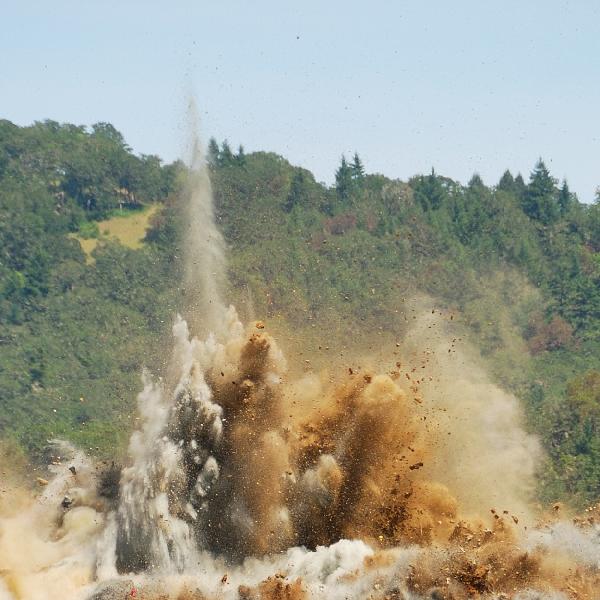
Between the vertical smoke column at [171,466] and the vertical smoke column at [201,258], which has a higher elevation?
the vertical smoke column at [201,258]

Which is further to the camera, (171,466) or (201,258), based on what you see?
(201,258)

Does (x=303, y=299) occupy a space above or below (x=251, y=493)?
above

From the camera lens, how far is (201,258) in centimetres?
6800

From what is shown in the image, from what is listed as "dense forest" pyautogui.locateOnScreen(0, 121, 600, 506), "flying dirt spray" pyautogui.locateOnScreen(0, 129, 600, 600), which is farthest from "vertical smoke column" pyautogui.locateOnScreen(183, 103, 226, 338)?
"dense forest" pyautogui.locateOnScreen(0, 121, 600, 506)

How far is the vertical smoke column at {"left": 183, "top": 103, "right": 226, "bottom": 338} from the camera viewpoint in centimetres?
6109

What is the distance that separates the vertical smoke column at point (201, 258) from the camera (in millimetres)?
61094

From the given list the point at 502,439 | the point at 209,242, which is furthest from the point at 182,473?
the point at 502,439

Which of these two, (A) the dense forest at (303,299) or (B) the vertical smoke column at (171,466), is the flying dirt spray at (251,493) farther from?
(A) the dense forest at (303,299)

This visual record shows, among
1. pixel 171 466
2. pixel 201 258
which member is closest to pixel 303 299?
pixel 201 258

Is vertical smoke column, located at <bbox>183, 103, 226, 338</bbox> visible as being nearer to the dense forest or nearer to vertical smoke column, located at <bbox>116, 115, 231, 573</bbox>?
vertical smoke column, located at <bbox>116, 115, 231, 573</bbox>

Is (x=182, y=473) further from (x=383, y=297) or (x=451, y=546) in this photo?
(x=383, y=297)

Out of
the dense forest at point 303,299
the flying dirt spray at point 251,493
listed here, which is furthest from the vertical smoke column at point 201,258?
the dense forest at point 303,299

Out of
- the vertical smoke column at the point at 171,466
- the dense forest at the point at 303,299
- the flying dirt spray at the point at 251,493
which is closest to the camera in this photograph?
the flying dirt spray at the point at 251,493

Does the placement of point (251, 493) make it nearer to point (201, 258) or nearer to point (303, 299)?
point (201, 258)
